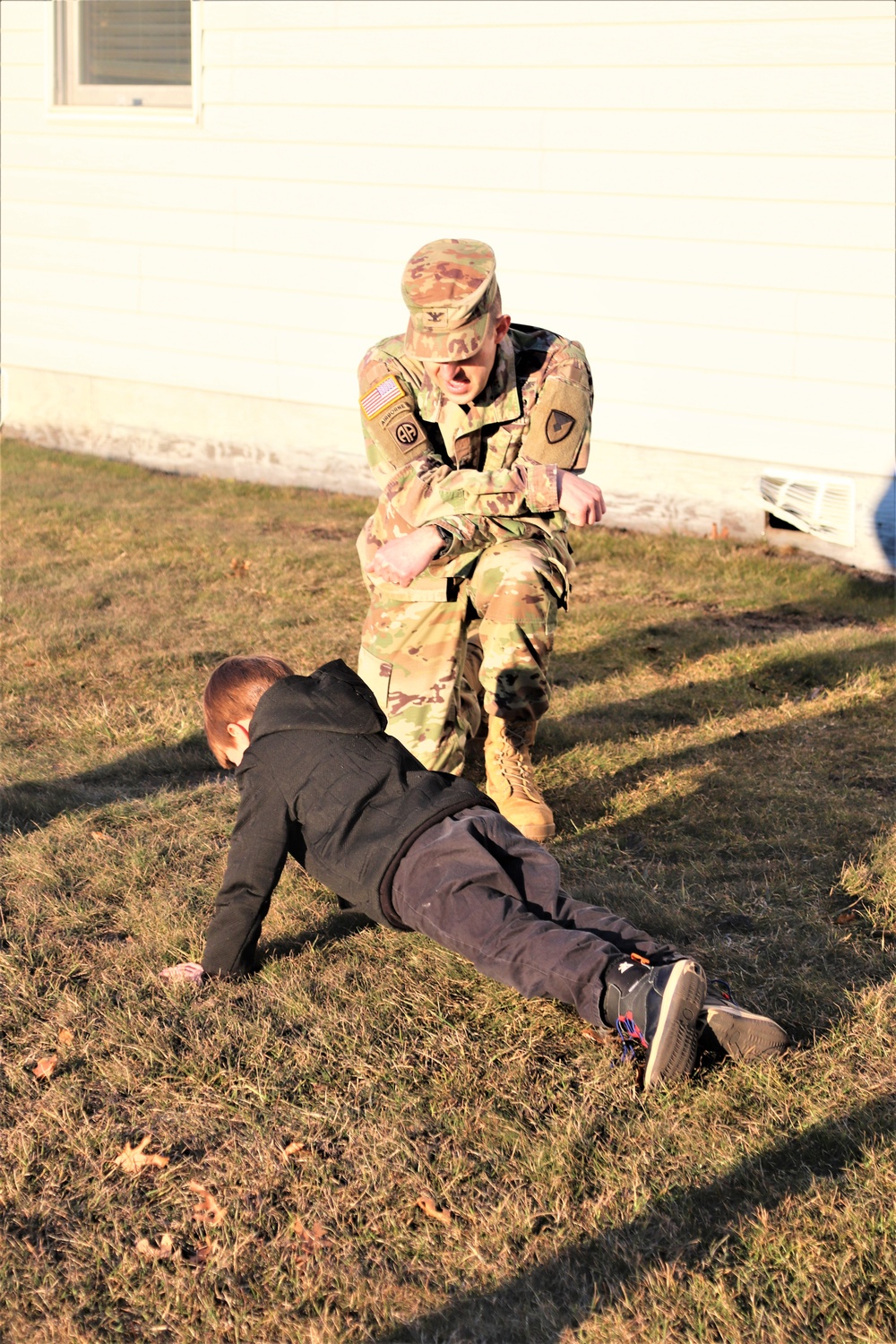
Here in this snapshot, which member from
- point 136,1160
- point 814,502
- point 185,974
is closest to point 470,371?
point 185,974

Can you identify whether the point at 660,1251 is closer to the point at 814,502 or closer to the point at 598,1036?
the point at 598,1036

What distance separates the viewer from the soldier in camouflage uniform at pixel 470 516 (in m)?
4.06

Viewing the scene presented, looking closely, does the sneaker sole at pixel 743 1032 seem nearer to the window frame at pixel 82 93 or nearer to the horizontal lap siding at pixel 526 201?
the horizontal lap siding at pixel 526 201

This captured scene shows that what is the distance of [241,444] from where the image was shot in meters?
9.45

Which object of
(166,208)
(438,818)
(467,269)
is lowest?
(438,818)

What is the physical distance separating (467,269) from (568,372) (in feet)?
1.77

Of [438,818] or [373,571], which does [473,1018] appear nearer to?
[438,818]

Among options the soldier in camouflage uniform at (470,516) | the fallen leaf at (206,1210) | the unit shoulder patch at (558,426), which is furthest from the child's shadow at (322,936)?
the unit shoulder patch at (558,426)

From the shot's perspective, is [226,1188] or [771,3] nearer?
[226,1188]

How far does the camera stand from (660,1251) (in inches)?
88.0

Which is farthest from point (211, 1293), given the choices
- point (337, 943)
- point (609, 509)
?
point (609, 509)

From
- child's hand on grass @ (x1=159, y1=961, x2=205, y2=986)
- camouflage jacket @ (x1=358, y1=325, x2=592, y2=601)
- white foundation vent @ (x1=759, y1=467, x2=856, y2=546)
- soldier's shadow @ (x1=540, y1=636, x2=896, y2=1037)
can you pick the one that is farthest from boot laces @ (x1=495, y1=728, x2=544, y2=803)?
white foundation vent @ (x1=759, y1=467, x2=856, y2=546)

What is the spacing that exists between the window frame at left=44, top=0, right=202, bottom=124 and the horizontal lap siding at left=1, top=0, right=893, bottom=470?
0.13 metres

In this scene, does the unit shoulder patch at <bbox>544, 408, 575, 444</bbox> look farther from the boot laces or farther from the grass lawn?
the grass lawn
